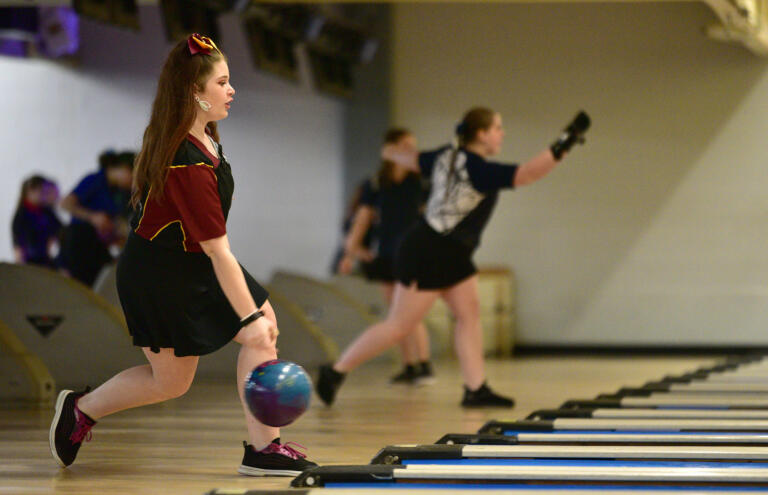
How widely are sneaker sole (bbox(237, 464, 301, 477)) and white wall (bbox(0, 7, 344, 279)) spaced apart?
27.1 feet

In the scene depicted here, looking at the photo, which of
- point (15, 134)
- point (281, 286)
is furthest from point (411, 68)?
point (15, 134)

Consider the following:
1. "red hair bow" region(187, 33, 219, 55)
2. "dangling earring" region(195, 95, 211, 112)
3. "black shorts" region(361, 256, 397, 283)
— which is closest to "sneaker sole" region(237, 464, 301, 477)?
"dangling earring" region(195, 95, 211, 112)

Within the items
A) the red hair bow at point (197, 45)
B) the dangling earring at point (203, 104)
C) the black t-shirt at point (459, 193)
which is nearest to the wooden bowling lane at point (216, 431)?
the black t-shirt at point (459, 193)

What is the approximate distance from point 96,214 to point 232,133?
4650 mm

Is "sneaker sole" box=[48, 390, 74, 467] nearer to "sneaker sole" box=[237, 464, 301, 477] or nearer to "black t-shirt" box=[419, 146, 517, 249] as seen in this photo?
"sneaker sole" box=[237, 464, 301, 477]

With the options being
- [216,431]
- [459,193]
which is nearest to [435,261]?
[459,193]

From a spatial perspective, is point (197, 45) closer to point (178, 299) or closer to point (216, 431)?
point (178, 299)

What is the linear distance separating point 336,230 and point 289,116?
118cm

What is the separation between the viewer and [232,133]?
1248 centimetres

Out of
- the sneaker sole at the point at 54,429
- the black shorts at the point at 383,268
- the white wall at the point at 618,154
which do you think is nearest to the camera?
the sneaker sole at the point at 54,429

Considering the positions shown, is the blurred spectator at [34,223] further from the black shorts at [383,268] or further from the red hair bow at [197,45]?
the red hair bow at [197,45]

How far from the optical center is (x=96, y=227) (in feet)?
26.2

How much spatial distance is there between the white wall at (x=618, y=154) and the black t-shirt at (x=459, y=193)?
4.95 m

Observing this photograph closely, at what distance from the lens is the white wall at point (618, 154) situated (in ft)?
35.6
